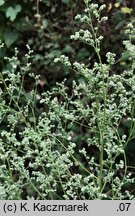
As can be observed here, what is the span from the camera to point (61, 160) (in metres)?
1.72

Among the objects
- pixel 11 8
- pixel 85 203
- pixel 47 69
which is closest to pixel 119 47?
pixel 47 69

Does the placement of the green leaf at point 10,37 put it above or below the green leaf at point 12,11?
below

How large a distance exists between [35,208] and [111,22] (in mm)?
1535

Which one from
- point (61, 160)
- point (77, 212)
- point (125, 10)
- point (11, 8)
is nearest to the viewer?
point (77, 212)

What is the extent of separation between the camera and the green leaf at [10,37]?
3.01 m

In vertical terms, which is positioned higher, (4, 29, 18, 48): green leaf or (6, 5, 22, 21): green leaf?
(6, 5, 22, 21): green leaf

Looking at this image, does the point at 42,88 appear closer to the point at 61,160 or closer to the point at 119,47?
the point at 119,47

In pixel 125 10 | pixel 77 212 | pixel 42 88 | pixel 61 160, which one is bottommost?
pixel 77 212

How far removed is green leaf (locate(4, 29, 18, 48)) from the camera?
9.88 feet

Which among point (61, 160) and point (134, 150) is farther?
point (134, 150)

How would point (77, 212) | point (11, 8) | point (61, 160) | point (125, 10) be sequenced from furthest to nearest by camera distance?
point (11, 8) < point (125, 10) < point (61, 160) < point (77, 212)

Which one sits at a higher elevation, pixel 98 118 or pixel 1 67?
pixel 1 67

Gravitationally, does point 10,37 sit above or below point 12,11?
below

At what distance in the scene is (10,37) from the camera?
3.04 meters
